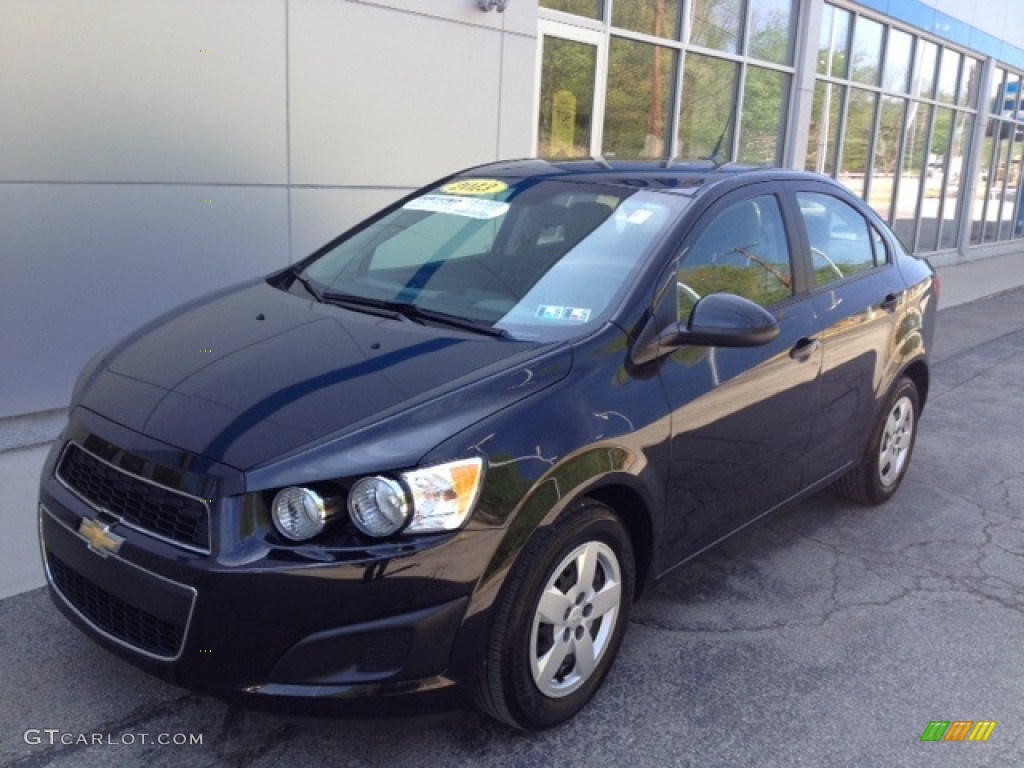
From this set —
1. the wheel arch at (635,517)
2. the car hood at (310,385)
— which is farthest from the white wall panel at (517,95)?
the wheel arch at (635,517)

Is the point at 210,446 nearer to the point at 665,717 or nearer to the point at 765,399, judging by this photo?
the point at 665,717

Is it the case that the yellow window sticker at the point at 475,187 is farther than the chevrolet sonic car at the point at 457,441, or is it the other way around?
the yellow window sticker at the point at 475,187

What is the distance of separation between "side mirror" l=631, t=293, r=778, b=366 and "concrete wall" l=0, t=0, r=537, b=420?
372 centimetres

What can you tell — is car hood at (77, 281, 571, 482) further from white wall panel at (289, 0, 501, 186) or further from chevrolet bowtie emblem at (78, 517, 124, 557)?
white wall panel at (289, 0, 501, 186)

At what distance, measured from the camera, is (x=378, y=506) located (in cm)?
246

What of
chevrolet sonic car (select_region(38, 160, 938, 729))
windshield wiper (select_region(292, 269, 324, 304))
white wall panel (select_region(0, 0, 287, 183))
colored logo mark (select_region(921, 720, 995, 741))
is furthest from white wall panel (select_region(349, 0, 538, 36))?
colored logo mark (select_region(921, 720, 995, 741))

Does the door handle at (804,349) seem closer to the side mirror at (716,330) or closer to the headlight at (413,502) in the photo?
the side mirror at (716,330)

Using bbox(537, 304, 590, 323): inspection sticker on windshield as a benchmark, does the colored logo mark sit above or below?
below

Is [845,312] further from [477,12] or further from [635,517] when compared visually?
[477,12]

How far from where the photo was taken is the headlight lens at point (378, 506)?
8.06ft

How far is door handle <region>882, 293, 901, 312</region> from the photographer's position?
15.0ft

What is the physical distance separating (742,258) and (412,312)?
1.29 meters

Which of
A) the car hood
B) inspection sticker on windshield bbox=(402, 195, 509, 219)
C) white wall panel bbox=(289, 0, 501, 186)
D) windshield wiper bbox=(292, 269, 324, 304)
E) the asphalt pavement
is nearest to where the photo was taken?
the car hood

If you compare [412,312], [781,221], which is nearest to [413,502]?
[412,312]
